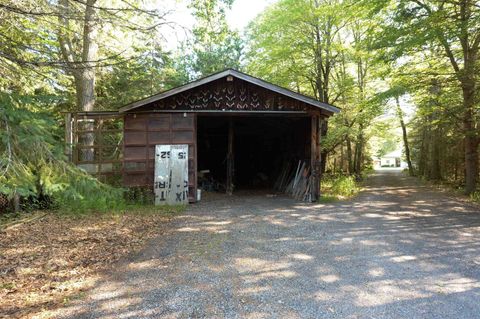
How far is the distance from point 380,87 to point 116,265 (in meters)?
18.1

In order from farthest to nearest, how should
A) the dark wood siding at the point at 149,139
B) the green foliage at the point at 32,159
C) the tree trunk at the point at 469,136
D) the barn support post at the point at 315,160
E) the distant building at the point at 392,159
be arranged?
the distant building at the point at 392,159
the tree trunk at the point at 469,136
the barn support post at the point at 315,160
the dark wood siding at the point at 149,139
the green foliage at the point at 32,159

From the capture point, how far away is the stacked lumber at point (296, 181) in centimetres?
1043

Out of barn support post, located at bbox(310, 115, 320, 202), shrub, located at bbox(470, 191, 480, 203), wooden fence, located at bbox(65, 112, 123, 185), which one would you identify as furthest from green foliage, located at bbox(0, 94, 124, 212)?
shrub, located at bbox(470, 191, 480, 203)

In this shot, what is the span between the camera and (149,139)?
9.56m

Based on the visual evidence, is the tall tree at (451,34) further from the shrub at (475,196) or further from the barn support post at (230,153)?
the barn support post at (230,153)

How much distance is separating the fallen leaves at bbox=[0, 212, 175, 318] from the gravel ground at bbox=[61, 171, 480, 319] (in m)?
0.36

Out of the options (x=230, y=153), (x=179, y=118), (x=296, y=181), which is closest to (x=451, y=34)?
(x=296, y=181)

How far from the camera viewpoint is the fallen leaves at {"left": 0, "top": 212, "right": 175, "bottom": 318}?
345 cm

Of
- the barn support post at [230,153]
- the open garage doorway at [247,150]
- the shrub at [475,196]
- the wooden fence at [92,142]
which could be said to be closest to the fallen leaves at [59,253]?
the wooden fence at [92,142]

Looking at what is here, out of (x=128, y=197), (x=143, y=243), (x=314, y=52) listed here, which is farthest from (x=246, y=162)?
(x=143, y=243)

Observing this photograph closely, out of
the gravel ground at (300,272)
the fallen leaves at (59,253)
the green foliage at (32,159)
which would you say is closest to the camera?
the green foliage at (32,159)

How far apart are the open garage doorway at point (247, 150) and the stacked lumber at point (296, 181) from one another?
0.47 m

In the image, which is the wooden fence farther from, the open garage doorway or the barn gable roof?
the open garage doorway

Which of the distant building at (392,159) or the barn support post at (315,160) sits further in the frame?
the distant building at (392,159)
